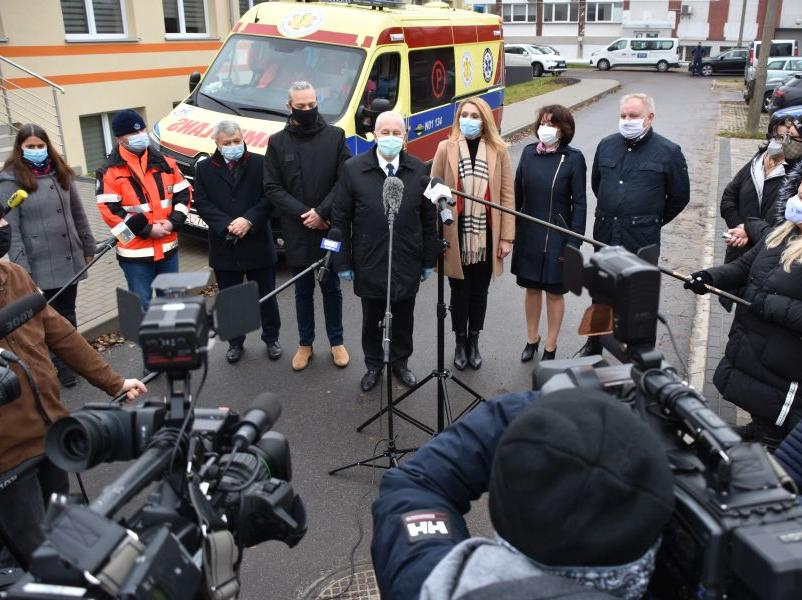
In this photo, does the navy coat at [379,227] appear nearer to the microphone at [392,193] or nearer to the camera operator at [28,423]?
the microphone at [392,193]

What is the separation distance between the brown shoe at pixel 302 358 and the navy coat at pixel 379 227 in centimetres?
95

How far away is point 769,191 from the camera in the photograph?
16.3 feet

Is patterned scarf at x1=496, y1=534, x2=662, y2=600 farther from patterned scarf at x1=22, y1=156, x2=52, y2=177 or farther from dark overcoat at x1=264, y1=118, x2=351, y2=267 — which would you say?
patterned scarf at x1=22, y1=156, x2=52, y2=177

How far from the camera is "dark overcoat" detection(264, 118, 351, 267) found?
211 inches

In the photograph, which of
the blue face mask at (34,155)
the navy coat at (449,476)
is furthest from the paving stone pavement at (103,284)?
the navy coat at (449,476)

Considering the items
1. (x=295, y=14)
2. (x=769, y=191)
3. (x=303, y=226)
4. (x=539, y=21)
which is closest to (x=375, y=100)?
(x=295, y=14)

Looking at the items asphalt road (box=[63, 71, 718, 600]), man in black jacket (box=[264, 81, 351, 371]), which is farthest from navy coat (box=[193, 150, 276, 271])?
asphalt road (box=[63, 71, 718, 600])

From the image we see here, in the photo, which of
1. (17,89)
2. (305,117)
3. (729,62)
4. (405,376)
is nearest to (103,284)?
(305,117)

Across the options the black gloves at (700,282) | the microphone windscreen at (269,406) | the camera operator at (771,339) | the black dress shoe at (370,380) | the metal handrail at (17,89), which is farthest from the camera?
the metal handrail at (17,89)

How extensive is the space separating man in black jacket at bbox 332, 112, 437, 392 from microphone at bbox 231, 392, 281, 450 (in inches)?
112

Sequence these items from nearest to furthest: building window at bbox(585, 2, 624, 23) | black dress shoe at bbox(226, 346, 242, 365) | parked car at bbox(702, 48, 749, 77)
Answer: black dress shoe at bbox(226, 346, 242, 365), parked car at bbox(702, 48, 749, 77), building window at bbox(585, 2, 624, 23)

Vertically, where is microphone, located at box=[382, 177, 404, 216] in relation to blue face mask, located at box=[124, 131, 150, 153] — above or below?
below

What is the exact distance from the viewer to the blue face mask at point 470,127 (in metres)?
5.14

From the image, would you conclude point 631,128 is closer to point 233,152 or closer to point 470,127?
point 470,127
